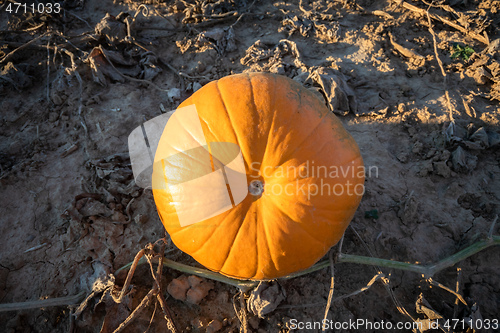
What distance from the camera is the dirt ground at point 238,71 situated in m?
2.32

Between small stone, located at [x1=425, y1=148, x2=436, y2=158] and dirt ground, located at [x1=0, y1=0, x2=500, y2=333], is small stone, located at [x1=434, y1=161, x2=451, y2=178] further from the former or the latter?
small stone, located at [x1=425, y1=148, x2=436, y2=158]

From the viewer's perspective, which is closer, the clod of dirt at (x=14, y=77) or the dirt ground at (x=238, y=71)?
the dirt ground at (x=238, y=71)

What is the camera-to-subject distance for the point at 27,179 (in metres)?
3.06

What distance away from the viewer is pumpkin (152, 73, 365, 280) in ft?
6.10

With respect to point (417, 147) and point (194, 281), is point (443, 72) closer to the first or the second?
point (417, 147)

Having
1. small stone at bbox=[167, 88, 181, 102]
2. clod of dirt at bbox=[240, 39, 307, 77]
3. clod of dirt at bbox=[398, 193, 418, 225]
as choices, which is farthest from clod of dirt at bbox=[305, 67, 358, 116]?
small stone at bbox=[167, 88, 181, 102]

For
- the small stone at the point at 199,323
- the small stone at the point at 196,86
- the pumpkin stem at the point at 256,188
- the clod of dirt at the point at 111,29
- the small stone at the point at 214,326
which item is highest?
the clod of dirt at the point at 111,29

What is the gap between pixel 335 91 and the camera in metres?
3.29

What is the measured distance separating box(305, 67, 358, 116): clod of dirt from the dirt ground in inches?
0.9

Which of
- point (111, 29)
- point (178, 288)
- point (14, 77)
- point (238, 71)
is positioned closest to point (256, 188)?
point (178, 288)

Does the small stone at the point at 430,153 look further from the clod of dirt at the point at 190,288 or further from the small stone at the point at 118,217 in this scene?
the small stone at the point at 118,217

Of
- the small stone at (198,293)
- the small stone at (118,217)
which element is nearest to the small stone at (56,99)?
the small stone at (118,217)

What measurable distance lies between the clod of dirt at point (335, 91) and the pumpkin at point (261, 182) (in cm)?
137

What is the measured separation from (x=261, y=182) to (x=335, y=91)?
6.54 feet
